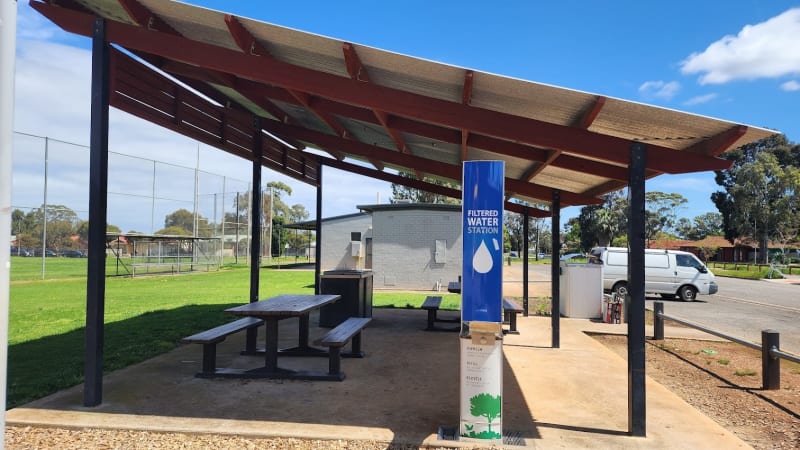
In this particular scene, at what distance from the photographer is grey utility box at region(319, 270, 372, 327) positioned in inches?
370

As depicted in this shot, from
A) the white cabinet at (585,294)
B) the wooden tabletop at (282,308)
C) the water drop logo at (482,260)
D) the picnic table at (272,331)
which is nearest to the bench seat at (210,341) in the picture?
the picnic table at (272,331)

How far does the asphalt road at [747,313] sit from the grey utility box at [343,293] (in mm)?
7643

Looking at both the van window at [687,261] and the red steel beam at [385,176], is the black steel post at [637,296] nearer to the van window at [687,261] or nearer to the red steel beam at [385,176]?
the red steel beam at [385,176]

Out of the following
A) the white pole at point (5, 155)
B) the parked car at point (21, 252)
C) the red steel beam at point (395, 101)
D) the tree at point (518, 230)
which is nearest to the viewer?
the white pole at point (5, 155)

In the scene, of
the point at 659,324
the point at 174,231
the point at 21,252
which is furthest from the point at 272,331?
the point at 174,231

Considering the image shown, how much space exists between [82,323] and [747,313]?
1684 cm

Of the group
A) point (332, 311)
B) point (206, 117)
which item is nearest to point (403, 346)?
point (332, 311)

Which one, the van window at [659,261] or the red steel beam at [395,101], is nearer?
the red steel beam at [395,101]

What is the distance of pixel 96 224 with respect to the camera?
4.59 m

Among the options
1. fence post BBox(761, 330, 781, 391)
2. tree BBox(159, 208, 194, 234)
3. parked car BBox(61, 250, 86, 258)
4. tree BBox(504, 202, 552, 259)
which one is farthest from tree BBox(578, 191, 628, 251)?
fence post BBox(761, 330, 781, 391)

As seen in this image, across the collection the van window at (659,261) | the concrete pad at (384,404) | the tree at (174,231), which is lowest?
the concrete pad at (384,404)

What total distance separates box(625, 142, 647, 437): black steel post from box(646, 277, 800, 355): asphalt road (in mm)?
6388

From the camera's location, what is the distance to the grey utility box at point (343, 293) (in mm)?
9391

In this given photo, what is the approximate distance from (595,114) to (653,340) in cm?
680
